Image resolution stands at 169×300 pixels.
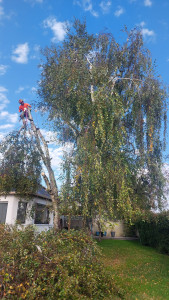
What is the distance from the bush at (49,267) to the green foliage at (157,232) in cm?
825

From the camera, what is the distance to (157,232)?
1585cm

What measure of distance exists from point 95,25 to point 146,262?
1209 cm

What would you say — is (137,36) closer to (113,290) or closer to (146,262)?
(113,290)

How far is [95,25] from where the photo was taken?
9.40 meters

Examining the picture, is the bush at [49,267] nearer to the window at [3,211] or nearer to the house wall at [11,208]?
the house wall at [11,208]

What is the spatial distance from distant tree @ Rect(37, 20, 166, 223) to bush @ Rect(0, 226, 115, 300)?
4.96 feet

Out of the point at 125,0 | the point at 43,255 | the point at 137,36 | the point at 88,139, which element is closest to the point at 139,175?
the point at 88,139

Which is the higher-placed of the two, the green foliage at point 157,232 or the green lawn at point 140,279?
the green foliage at point 157,232

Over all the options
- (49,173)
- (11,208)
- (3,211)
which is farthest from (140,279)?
(3,211)

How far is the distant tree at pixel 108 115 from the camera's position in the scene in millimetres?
6449

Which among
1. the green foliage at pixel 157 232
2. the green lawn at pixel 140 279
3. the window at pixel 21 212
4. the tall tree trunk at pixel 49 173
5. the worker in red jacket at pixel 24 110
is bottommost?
the green lawn at pixel 140 279

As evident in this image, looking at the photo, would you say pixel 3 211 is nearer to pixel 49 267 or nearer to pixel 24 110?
pixel 24 110

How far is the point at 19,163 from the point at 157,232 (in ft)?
39.3

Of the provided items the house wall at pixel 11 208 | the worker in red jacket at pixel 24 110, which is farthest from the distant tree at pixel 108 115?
the house wall at pixel 11 208
